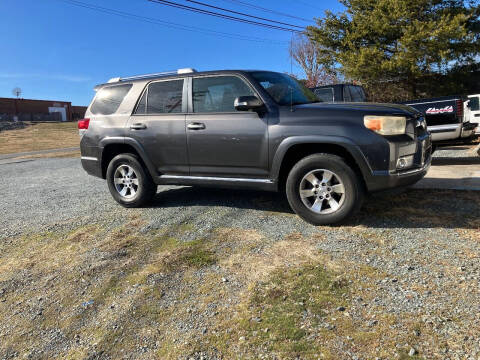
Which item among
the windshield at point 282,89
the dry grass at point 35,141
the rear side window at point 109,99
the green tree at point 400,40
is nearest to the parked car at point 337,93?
the windshield at point 282,89

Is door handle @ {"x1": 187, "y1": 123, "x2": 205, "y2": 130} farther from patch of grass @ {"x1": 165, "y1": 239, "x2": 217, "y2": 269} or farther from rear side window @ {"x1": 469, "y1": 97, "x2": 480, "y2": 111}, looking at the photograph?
rear side window @ {"x1": 469, "y1": 97, "x2": 480, "y2": 111}

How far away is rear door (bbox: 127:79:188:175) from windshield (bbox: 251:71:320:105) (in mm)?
1086

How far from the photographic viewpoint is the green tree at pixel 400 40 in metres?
15.3

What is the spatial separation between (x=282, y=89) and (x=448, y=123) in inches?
188

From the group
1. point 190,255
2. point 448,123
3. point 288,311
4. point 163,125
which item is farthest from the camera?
point 448,123

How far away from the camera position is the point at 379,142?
359 centimetres

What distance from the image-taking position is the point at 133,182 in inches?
206

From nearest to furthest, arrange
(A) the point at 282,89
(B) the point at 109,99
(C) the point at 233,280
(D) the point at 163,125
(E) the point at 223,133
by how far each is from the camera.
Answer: (C) the point at 233,280
(E) the point at 223,133
(A) the point at 282,89
(D) the point at 163,125
(B) the point at 109,99

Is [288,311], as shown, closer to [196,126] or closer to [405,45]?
[196,126]

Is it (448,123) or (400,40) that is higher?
(400,40)

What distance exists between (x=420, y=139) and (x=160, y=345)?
345 centimetres

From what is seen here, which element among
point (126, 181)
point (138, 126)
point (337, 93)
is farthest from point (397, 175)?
point (337, 93)

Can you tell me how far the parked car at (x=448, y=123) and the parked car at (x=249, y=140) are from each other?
11.9 feet

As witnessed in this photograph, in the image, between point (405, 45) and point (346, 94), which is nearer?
point (346, 94)
